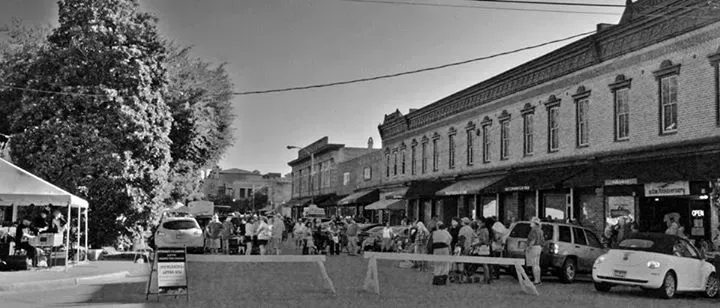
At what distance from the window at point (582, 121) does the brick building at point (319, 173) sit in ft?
139

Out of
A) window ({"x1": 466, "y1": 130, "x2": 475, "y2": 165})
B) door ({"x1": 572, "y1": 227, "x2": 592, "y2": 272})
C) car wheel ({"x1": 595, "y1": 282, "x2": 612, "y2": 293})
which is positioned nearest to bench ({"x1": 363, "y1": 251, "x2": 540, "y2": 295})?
car wheel ({"x1": 595, "y1": 282, "x2": 612, "y2": 293})

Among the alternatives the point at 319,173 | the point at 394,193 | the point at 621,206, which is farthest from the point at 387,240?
the point at 319,173

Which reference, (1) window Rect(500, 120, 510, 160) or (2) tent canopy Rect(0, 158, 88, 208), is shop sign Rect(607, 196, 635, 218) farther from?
(2) tent canopy Rect(0, 158, 88, 208)

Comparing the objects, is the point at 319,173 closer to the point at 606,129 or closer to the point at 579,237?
the point at 606,129

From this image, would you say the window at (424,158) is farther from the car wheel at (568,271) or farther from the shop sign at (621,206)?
the car wheel at (568,271)

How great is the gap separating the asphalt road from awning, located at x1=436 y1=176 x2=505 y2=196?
13680mm

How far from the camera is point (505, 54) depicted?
21734 millimetres

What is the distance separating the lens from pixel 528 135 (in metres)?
33.8

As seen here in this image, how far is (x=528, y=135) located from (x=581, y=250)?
13.0 meters

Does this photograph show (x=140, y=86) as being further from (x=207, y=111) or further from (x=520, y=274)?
(x=520, y=274)

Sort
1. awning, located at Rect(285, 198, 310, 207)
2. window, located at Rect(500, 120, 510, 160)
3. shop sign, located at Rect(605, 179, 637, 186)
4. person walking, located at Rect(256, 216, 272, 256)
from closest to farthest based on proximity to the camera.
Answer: shop sign, located at Rect(605, 179, 637, 186) → person walking, located at Rect(256, 216, 272, 256) → window, located at Rect(500, 120, 510, 160) → awning, located at Rect(285, 198, 310, 207)

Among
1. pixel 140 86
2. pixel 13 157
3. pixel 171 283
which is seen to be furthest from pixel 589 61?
pixel 13 157

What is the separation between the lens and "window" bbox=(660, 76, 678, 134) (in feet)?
79.3

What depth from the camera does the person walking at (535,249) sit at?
764 inches
